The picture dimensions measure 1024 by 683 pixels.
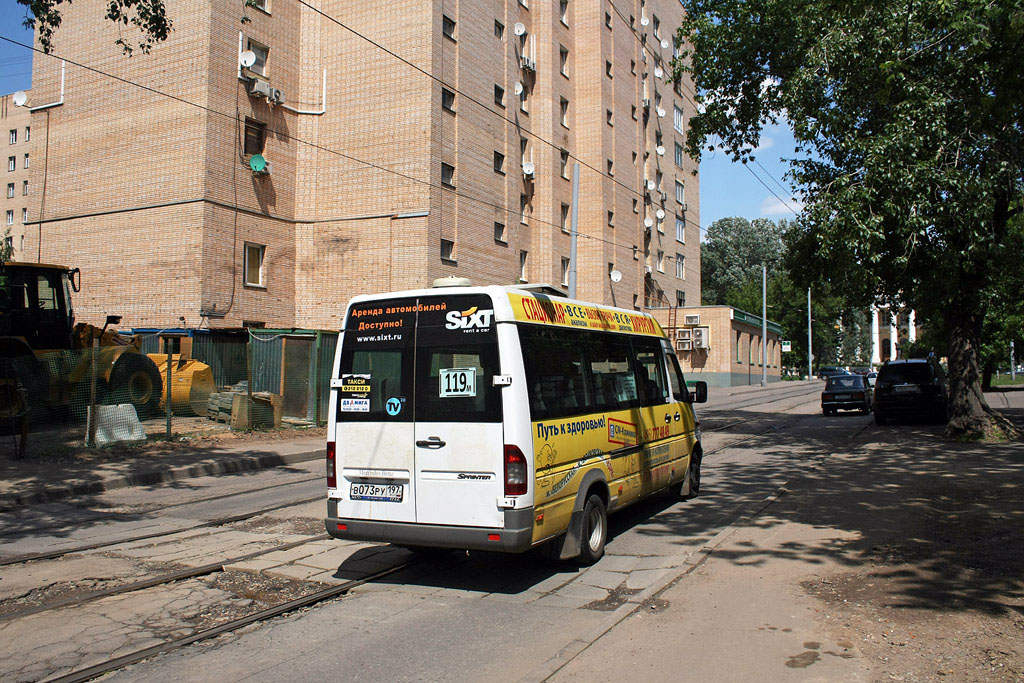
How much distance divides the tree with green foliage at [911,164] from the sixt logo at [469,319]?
8.22m

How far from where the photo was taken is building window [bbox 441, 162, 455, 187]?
2767 centimetres

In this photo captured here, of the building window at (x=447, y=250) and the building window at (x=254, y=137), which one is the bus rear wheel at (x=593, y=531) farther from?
the building window at (x=254, y=137)

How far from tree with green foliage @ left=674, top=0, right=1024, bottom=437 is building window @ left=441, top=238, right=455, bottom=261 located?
12994 millimetres

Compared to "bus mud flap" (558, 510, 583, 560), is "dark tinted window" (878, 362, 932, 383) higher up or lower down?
higher up

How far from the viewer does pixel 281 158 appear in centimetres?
2673

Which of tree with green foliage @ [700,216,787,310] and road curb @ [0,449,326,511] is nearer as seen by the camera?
road curb @ [0,449,326,511]

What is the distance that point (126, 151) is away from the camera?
2503cm

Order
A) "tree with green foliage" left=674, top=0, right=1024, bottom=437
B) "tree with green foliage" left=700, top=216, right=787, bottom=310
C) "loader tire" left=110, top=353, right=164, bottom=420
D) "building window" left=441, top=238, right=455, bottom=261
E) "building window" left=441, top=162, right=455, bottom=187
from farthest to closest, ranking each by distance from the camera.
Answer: "tree with green foliage" left=700, top=216, right=787, bottom=310 < "building window" left=441, top=162, right=455, bottom=187 < "building window" left=441, top=238, right=455, bottom=261 < "loader tire" left=110, top=353, right=164, bottom=420 < "tree with green foliage" left=674, top=0, right=1024, bottom=437

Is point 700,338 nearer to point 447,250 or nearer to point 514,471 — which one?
point 447,250

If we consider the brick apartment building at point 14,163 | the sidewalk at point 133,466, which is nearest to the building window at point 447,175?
the sidewalk at point 133,466

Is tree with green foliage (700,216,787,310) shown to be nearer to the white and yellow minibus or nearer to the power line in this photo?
the power line

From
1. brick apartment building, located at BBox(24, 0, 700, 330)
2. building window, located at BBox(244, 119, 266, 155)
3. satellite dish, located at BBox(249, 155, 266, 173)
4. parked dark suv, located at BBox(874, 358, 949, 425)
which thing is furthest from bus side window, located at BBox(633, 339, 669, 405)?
building window, located at BBox(244, 119, 266, 155)

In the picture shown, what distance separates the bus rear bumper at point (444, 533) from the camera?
5859mm

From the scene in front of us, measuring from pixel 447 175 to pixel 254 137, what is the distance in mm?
6624
